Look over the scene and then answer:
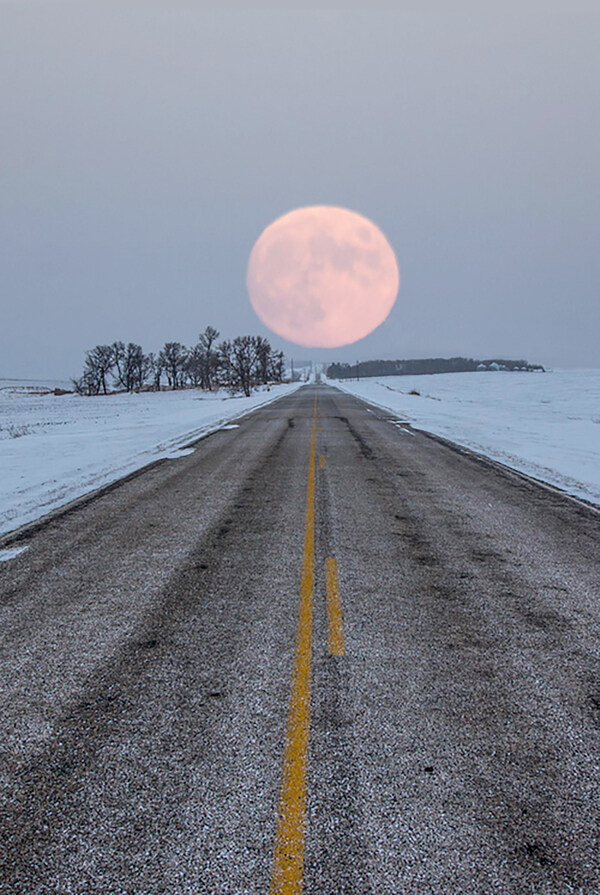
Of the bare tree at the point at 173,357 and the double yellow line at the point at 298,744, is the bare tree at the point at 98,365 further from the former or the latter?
the double yellow line at the point at 298,744

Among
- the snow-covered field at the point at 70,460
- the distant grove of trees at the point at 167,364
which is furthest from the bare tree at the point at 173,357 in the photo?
the snow-covered field at the point at 70,460

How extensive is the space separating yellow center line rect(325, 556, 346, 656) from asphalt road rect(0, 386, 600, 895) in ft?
0.07

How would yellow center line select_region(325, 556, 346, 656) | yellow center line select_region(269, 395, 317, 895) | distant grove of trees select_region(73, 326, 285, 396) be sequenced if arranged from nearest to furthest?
yellow center line select_region(269, 395, 317, 895) < yellow center line select_region(325, 556, 346, 656) < distant grove of trees select_region(73, 326, 285, 396)

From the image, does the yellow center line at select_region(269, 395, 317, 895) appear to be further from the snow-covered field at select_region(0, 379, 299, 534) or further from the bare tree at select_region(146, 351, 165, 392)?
the bare tree at select_region(146, 351, 165, 392)

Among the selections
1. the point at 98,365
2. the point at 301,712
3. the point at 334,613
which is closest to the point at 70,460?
the point at 334,613

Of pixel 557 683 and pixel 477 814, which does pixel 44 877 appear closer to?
pixel 477 814

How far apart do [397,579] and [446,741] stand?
7.28 ft

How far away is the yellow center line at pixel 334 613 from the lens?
3.69 metres

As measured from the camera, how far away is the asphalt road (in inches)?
82.0

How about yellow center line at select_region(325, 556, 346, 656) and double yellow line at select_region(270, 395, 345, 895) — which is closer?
double yellow line at select_region(270, 395, 345, 895)

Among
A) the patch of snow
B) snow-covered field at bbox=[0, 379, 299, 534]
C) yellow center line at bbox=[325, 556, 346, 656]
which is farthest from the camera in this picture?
snow-covered field at bbox=[0, 379, 299, 534]

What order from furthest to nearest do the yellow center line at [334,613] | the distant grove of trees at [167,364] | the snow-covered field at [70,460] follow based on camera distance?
the distant grove of trees at [167,364]
the snow-covered field at [70,460]
the yellow center line at [334,613]

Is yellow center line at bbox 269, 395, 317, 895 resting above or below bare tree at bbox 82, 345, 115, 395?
below

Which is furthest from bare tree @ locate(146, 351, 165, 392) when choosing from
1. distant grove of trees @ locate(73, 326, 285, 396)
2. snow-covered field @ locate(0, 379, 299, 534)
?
snow-covered field @ locate(0, 379, 299, 534)
